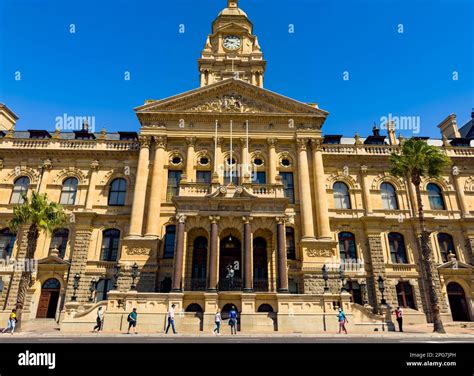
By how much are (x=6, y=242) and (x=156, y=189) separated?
1527 cm

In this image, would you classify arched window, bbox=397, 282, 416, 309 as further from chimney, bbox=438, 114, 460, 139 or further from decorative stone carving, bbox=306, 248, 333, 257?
chimney, bbox=438, 114, 460, 139

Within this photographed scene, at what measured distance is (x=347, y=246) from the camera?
33.0 metres

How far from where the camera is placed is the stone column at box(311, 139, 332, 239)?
3128 centimetres

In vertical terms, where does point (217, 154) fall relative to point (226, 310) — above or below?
above

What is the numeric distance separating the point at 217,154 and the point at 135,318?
59.3 feet

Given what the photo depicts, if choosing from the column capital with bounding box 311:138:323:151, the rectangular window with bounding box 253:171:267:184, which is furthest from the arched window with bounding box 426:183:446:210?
the rectangular window with bounding box 253:171:267:184

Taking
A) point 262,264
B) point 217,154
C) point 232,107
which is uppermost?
point 232,107

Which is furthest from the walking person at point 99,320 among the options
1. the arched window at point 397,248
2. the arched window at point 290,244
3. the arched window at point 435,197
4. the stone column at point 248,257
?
the arched window at point 435,197

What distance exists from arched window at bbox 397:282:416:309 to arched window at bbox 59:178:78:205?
3282 centimetres

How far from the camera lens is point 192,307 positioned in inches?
971

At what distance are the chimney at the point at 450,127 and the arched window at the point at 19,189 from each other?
50248 mm

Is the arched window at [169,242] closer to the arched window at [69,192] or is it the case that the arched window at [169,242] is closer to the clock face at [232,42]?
the arched window at [69,192]
